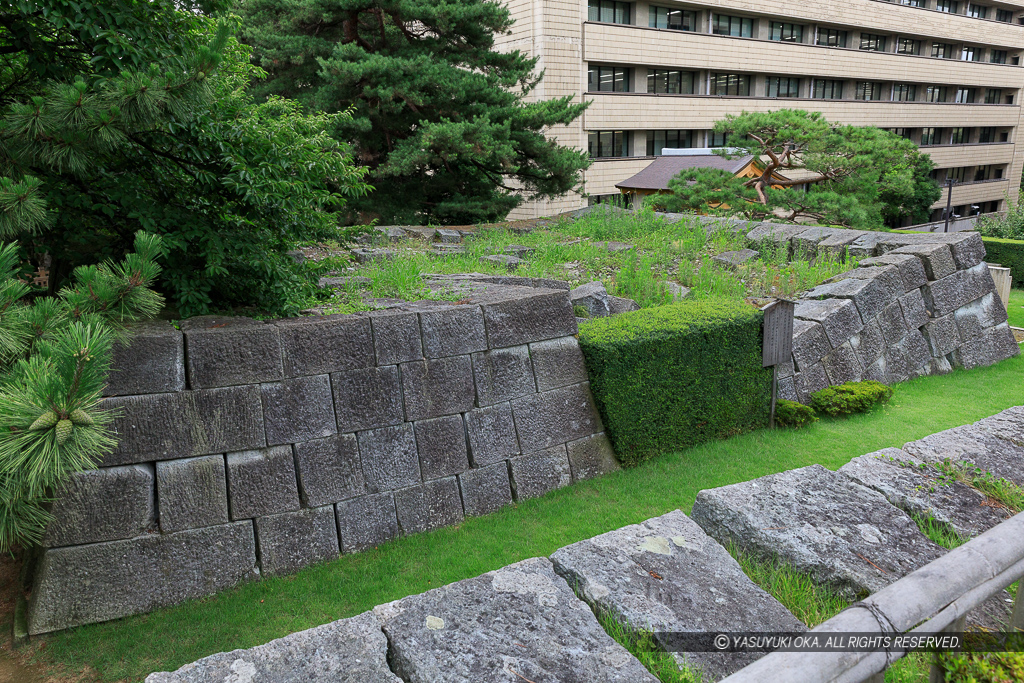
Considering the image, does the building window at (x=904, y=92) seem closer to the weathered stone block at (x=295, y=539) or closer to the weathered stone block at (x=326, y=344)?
the weathered stone block at (x=326, y=344)

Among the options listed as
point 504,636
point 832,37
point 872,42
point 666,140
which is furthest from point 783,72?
point 504,636

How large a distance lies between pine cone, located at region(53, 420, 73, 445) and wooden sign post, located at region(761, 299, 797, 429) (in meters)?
5.20

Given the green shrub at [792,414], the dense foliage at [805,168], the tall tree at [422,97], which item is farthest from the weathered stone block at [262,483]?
the dense foliage at [805,168]

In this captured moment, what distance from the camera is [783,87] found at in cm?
3108

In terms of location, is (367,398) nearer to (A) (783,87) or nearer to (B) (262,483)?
(B) (262,483)

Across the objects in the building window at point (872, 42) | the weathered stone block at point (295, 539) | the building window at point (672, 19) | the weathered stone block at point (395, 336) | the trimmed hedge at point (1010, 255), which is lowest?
the trimmed hedge at point (1010, 255)

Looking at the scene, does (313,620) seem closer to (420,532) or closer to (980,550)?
(420,532)

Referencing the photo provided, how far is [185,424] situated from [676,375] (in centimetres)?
360

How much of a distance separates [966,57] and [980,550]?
167 ft

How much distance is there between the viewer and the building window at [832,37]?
105 feet

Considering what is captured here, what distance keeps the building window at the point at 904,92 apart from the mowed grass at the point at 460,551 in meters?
37.5

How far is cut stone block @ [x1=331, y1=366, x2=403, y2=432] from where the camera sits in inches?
157


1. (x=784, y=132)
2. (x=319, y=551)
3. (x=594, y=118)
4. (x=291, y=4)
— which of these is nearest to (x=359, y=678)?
(x=319, y=551)

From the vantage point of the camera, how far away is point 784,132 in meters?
13.1
